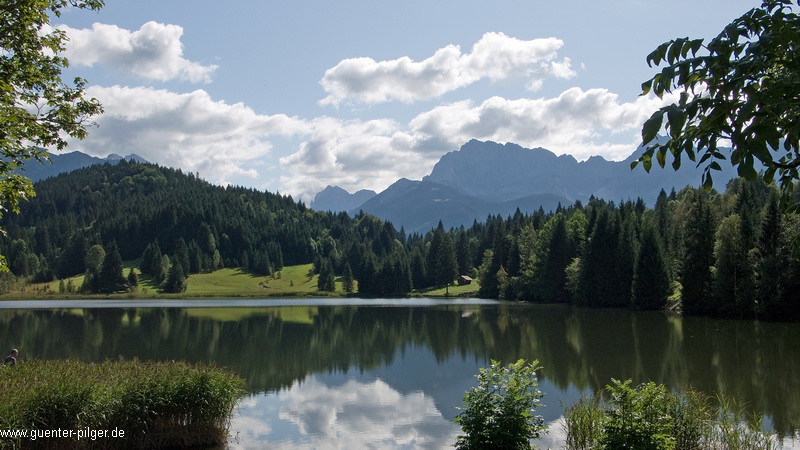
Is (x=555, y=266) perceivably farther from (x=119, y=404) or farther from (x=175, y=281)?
(x=175, y=281)

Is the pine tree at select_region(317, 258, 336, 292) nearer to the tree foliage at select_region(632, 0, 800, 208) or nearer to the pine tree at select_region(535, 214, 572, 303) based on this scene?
the pine tree at select_region(535, 214, 572, 303)

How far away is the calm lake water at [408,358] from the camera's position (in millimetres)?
22266

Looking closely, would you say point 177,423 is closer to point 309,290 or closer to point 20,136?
point 20,136

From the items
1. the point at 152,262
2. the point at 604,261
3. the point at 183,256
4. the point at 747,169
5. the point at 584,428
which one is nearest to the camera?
the point at 747,169

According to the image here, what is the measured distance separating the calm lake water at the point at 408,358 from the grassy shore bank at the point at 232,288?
82517 mm

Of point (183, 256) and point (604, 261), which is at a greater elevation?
point (183, 256)

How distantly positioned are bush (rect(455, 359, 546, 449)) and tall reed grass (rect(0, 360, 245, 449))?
824cm

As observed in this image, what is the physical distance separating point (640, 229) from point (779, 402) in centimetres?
7794

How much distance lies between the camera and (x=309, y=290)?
16962cm

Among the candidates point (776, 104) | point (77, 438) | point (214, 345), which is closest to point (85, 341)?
point (214, 345)

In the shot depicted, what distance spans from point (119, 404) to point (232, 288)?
517 feet

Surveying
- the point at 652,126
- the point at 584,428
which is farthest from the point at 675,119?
the point at 584,428

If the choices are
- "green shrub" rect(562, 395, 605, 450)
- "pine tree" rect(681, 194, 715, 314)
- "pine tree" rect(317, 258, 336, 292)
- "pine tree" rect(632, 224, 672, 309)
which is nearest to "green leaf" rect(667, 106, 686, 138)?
"green shrub" rect(562, 395, 605, 450)

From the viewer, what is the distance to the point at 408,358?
133ft
